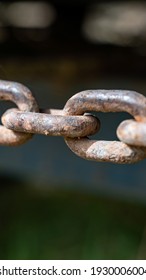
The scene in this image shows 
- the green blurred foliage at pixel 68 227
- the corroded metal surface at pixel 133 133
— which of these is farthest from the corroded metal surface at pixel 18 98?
the green blurred foliage at pixel 68 227

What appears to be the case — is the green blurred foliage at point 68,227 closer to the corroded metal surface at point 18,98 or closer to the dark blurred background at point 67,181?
the dark blurred background at point 67,181

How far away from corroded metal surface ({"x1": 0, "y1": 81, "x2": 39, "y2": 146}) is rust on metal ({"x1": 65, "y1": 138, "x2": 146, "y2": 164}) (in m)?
0.09

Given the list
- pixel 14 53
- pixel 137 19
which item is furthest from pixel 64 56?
pixel 137 19

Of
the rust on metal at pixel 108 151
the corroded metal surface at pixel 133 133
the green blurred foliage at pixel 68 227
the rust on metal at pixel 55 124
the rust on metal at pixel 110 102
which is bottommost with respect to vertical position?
the green blurred foliage at pixel 68 227

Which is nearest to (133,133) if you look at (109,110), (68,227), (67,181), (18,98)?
(109,110)

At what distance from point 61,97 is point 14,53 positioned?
0.61m

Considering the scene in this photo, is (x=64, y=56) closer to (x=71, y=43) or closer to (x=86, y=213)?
(x=71, y=43)

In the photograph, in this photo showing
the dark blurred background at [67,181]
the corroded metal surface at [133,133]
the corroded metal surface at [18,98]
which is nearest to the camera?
the corroded metal surface at [133,133]

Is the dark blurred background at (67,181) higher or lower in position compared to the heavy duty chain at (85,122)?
lower

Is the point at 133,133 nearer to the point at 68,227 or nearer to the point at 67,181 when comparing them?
the point at 67,181

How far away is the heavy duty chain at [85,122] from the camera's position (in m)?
0.73

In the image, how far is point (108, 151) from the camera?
0.77m

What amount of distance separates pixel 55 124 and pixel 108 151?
90 mm

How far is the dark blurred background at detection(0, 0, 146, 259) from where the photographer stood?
2207 mm
